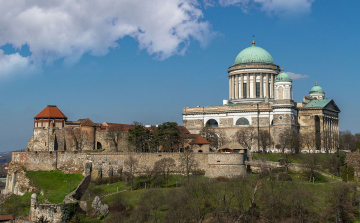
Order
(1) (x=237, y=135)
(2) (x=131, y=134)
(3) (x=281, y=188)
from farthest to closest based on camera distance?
(1) (x=237, y=135) < (2) (x=131, y=134) < (3) (x=281, y=188)

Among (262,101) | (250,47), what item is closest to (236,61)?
(250,47)

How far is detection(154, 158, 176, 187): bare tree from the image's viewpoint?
195ft

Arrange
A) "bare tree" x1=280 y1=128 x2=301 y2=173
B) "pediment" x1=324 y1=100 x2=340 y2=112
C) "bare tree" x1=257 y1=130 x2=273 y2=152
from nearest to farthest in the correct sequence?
"bare tree" x1=280 y1=128 x2=301 y2=173
"bare tree" x1=257 y1=130 x2=273 y2=152
"pediment" x1=324 y1=100 x2=340 y2=112

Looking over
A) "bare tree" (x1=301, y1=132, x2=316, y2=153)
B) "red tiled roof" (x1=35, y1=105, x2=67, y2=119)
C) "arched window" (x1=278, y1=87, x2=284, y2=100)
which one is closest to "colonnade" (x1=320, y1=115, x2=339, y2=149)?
"bare tree" (x1=301, y1=132, x2=316, y2=153)

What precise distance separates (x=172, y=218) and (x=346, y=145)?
56977 mm

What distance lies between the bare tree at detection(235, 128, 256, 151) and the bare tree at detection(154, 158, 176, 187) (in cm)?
2262

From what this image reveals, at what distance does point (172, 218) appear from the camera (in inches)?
1715

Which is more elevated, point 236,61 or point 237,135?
point 236,61

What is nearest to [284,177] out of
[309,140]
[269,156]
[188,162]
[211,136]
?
[188,162]

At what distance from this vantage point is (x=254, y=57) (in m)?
101

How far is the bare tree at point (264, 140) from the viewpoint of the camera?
7999 centimetres

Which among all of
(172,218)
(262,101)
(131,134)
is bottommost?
(172,218)

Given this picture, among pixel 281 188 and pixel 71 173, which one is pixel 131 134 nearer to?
pixel 71 173

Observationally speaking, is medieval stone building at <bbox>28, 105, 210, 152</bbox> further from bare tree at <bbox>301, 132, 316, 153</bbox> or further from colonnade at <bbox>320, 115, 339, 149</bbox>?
colonnade at <bbox>320, 115, 339, 149</bbox>
